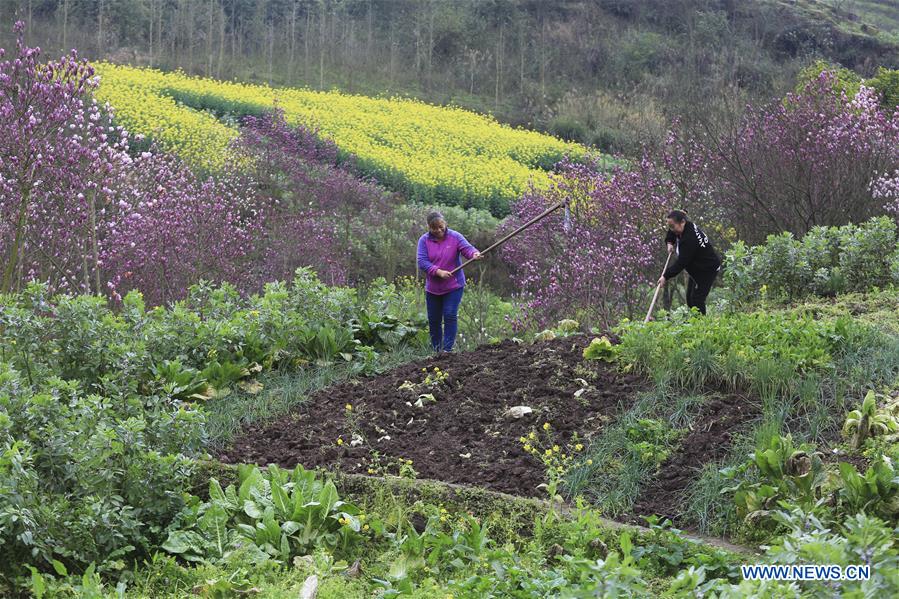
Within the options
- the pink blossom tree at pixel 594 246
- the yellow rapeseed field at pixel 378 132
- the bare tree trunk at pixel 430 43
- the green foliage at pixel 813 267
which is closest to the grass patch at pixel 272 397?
the pink blossom tree at pixel 594 246

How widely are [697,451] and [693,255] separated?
374cm

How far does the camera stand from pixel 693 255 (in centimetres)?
930

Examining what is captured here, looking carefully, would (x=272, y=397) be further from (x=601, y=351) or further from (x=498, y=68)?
(x=498, y=68)

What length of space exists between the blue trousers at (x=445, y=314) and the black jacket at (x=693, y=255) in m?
1.87

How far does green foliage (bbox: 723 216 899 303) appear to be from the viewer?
Answer: 9.83 metres

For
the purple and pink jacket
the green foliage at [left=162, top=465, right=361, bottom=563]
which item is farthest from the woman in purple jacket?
the green foliage at [left=162, top=465, right=361, bottom=563]

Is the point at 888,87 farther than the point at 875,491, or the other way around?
the point at 888,87

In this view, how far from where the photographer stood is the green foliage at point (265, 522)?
5156mm

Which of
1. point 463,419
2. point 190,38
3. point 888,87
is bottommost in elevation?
point 463,419

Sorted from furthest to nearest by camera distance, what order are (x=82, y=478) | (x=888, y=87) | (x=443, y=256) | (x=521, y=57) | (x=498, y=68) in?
(x=521, y=57) → (x=498, y=68) → (x=888, y=87) → (x=443, y=256) → (x=82, y=478)

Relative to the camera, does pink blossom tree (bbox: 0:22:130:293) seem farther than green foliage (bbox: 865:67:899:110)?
No

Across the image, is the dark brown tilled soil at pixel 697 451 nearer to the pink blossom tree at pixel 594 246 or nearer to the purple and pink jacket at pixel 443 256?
the purple and pink jacket at pixel 443 256

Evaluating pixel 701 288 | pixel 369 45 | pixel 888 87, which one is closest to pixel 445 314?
pixel 701 288

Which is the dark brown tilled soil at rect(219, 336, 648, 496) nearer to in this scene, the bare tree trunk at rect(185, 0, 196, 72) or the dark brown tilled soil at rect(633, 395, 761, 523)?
the dark brown tilled soil at rect(633, 395, 761, 523)
